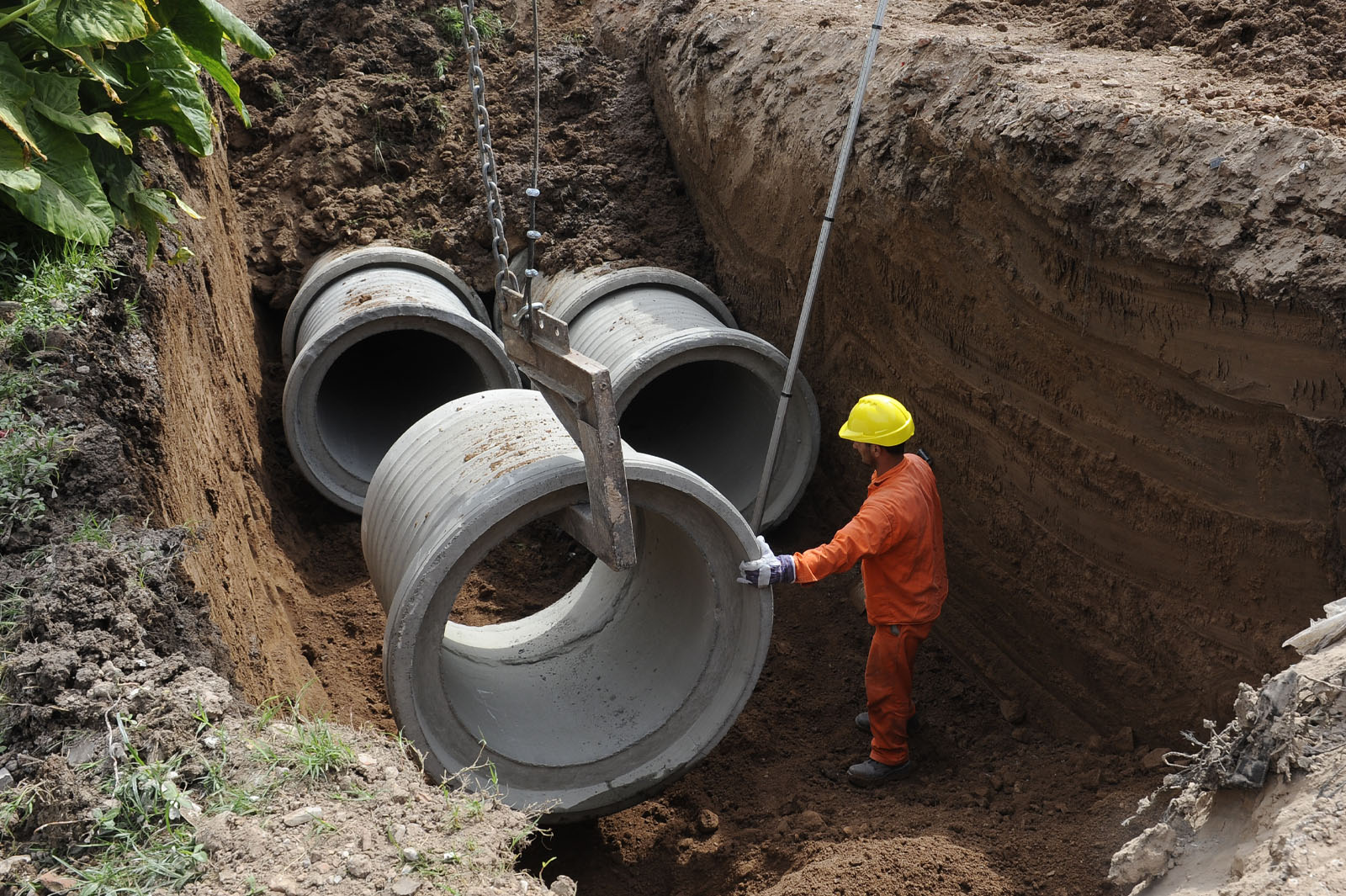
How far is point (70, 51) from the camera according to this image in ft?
16.3

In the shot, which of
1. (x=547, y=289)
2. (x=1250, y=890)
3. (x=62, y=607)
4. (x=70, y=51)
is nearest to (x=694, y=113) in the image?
(x=547, y=289)

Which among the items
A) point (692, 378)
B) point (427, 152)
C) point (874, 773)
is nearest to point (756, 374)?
point (692, 378)

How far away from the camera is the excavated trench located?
3.99 metres

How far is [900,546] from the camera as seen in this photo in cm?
475

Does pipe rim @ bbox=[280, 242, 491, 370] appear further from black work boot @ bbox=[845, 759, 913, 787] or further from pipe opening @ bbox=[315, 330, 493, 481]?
black work boot @ bbox=[845, 759, 913, 787]

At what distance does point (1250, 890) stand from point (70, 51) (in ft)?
18.9

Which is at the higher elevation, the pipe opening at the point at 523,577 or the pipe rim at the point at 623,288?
the pipe rim at the point at 623,288

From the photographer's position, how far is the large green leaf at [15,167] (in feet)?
14.5

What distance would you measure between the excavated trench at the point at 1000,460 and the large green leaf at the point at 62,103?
812 mm

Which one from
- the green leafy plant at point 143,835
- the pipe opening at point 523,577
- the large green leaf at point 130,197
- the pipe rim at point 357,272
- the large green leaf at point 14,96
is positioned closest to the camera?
the green leafy plant at point 143,835

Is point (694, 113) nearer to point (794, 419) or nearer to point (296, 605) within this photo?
point (794, 419)

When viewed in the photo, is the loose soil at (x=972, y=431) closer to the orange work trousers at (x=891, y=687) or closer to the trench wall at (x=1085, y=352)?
the trench wall at (x=1085, y=352)

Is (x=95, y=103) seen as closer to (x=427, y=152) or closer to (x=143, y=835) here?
(x=427, y=152)

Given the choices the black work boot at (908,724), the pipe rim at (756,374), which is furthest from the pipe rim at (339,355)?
the black work boot at (908,724)
